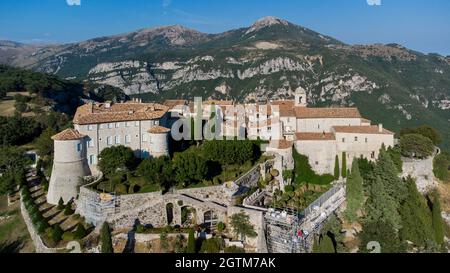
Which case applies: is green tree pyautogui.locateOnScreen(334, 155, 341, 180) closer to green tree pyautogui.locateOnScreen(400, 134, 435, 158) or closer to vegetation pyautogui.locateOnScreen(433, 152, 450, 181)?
green tree pyautogui.locateOnScreen(400, 134, 435, 158)

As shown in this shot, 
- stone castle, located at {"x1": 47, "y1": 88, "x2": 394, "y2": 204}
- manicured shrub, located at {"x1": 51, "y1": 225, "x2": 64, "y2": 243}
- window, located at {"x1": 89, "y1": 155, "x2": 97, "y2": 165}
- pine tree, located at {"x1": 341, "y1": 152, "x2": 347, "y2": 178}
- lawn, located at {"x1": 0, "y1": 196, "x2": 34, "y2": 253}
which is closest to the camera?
manicured shrub, located at {"x1": 51, "y1": 225, "x2": 64, "y2": 243}

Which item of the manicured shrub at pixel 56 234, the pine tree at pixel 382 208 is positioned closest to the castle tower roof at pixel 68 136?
the manicured shrub at pixel 56 234

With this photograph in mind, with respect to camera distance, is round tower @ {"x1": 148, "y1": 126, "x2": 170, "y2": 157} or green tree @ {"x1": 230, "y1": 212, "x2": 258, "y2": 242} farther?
round tower @ {"x1": 148, "y1": 126, "x2": 170, "y2": 157}

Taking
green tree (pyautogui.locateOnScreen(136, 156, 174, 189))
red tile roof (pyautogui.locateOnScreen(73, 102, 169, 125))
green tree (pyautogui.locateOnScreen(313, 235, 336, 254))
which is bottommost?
green tree (pyautogui.locateOnScreen(313, 235, 336, 254))

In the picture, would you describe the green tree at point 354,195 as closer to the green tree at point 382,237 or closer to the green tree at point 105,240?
the green tree at point 382,237

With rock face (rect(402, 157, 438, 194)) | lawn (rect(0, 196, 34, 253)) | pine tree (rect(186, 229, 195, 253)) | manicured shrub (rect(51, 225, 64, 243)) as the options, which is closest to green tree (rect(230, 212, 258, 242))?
pine tree (rect(186, 229, 195, 253))

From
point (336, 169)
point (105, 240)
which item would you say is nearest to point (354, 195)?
point (336, 169)

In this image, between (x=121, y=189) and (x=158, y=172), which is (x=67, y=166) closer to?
(x=121, y=189)

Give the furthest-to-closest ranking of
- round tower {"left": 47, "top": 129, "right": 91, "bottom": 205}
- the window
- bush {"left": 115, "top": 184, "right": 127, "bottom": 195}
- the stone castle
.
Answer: the window
the stone castle
round tower {"left": 47, "top": 129, "right": 91, "bottom": 205}
bush {"left": 115, "top": 184, "right": 127, "bottom": 195}
